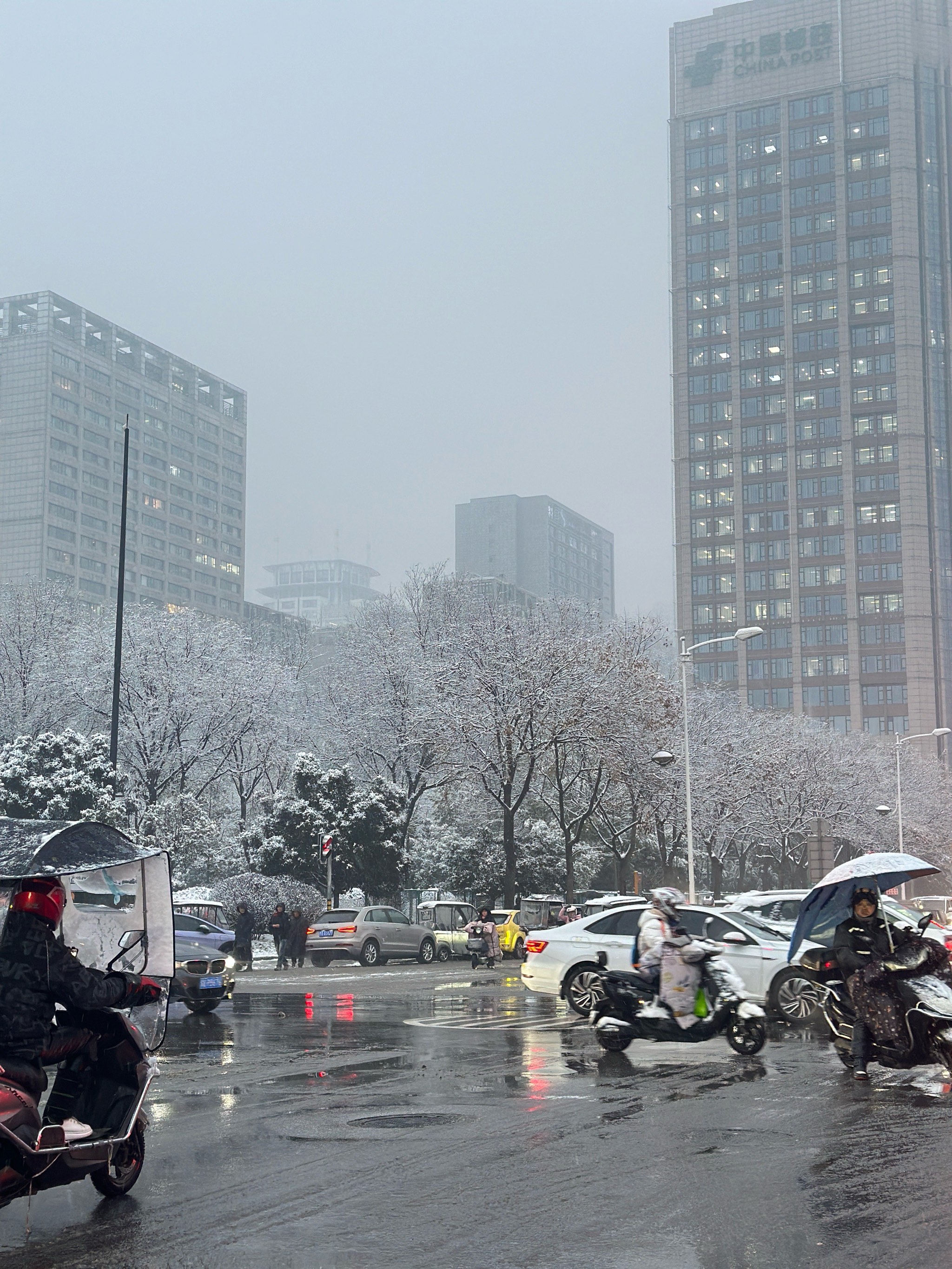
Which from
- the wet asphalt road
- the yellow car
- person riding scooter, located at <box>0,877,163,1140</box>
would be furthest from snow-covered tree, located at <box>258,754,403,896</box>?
person riding scooter, located at <box>0,877,163,1140</box>

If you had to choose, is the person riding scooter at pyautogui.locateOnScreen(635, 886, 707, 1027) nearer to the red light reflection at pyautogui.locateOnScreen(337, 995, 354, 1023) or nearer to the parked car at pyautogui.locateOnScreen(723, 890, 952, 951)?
the red light reflection at pyautogui.locateOnScreen(337, 995, 354, 1023)

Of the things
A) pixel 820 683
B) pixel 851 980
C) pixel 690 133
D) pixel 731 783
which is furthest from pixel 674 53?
pixel 851 980

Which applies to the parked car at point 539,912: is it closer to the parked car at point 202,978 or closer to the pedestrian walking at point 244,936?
the pedestrian walking at point 244,936

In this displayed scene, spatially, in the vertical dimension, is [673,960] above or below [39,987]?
below

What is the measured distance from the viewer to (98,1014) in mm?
7125

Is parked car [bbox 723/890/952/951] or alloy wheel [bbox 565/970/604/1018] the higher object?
parked car [bbox 723/890/952/951]

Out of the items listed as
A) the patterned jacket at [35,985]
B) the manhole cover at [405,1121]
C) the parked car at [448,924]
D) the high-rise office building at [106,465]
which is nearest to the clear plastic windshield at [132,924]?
the patterned jacket at [35,985]

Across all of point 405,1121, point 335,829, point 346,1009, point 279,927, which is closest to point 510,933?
point 279,927

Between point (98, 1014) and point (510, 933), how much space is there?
30764mm

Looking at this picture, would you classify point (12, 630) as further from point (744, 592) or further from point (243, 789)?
point (744, 592)

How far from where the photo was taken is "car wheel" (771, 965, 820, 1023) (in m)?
17.0

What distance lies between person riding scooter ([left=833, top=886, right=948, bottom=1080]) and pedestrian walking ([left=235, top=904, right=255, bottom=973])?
21598 mm

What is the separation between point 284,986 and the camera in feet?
86.0

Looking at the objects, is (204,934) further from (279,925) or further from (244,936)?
(279,925)
